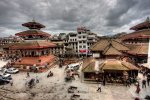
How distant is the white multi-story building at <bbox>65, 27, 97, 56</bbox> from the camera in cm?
7488

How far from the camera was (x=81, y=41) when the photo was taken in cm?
7594

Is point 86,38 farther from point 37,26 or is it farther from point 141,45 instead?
point 141,45

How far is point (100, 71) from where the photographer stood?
2669 cm

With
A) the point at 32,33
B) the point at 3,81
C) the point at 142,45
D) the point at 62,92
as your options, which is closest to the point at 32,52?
the point at 32,33

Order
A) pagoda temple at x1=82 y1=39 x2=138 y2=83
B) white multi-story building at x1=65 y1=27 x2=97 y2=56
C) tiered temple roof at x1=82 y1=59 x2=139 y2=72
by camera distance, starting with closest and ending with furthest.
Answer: tiered temple roof at x1=82 y1=59 x2=139 y2=72
pagoda temple at x1=82 y1=39 x2=138 y2=83
white multi-story building at x1=65 y1=27 x2=97 y2=56

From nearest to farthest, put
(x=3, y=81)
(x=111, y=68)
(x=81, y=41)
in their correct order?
(x=111, y=68), (x=3, y=81), (x=81, y=41)

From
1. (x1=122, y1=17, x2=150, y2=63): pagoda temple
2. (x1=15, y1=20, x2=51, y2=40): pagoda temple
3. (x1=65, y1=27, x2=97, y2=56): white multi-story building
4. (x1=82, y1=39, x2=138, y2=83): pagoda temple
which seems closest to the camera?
(x1=82, y1=39, x2=138, y2=83): pagoda temple

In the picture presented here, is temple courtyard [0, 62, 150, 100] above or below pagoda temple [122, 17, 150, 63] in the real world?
below

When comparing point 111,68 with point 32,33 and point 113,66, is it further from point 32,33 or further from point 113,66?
point 32,33

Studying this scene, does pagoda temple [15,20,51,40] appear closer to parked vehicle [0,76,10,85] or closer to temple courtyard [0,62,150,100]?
parked vehicle [0,76,10,85]

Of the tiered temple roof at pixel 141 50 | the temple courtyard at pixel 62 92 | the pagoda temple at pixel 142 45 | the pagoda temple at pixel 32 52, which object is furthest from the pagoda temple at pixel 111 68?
the pagoda temple at pixel 32 52

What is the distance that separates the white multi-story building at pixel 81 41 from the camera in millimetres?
74875

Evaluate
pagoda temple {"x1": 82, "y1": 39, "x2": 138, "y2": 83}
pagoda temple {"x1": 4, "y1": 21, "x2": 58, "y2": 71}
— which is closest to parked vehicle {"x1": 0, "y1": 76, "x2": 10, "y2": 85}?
pagoda temple {"x1": 4, "y1": 21, "x2": 58, "y2": 71}

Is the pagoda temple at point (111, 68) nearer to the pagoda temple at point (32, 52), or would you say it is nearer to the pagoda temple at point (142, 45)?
the pagoda temple at point (142, 45)
